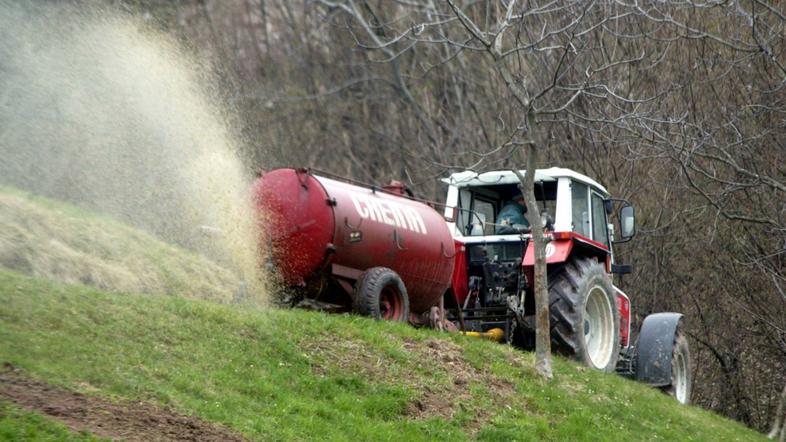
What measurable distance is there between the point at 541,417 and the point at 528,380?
950 millimetres

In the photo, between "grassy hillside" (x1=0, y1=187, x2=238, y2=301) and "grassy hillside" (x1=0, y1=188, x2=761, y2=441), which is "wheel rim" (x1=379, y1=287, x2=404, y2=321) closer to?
"grassy hillside" (x1=0, y1=188, x2=761, y2=441)

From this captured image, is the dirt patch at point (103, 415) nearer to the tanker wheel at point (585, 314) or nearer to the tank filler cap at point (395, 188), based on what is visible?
the tank filler cap at point (395, 188)

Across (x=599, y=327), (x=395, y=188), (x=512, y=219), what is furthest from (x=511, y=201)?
(x=395, y=188)

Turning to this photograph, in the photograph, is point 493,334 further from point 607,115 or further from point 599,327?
point 607,115

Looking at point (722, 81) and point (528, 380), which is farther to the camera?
point (722, 81)

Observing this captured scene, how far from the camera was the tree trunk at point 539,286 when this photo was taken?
12.6 metres

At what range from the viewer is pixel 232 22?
92.5 feet

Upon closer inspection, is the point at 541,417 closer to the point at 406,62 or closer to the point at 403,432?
the point at 403,432

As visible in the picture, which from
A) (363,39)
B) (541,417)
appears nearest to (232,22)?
(363,39)

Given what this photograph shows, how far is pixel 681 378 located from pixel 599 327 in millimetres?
1799

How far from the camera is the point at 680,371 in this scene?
16.7 m

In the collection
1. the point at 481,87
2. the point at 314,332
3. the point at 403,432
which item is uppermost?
the point at 481,87

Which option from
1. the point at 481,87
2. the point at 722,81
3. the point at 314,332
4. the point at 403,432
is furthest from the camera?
the point at 481,87

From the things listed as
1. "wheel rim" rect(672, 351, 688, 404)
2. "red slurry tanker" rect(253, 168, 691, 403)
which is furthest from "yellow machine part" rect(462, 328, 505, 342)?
"wheel rim" rect(672, 351, 688, 404)
